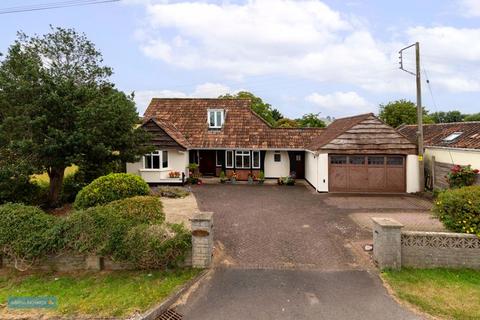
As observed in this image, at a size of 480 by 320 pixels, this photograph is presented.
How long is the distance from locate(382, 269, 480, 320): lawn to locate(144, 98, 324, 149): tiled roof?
572 inches

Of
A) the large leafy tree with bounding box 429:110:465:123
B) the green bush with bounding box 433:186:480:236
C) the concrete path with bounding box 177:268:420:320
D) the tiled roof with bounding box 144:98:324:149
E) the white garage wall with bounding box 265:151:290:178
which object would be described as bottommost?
the concrete path with bounding box 177:268:420:320

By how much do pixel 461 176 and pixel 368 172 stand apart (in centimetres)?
444

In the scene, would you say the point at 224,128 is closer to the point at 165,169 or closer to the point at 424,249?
the point at 165,169

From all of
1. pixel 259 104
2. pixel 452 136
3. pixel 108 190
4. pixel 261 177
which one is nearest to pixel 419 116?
pixel 452 136

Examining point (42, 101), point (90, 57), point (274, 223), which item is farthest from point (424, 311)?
point (90, 57)

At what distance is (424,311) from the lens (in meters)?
6.00

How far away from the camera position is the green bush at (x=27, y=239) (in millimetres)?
7684

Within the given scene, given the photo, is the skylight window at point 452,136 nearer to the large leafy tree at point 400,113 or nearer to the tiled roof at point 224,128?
the tiled roof at point 224,128

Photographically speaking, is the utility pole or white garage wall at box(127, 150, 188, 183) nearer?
the utility pole

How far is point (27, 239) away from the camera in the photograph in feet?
25.4

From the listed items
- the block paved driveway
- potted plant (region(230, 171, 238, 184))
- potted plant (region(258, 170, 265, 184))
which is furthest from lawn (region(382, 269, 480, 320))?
potted plant (region(230, 171, 238, 184))

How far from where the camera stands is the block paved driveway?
240 inches

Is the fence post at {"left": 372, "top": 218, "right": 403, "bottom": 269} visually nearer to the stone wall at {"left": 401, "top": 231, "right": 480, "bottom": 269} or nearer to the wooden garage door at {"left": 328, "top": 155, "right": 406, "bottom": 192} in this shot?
the stone wall at {"left": 401, "top": 231, "right": 480, "bottom": 269}

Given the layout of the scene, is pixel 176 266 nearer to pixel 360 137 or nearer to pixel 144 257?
pixel 144 257
